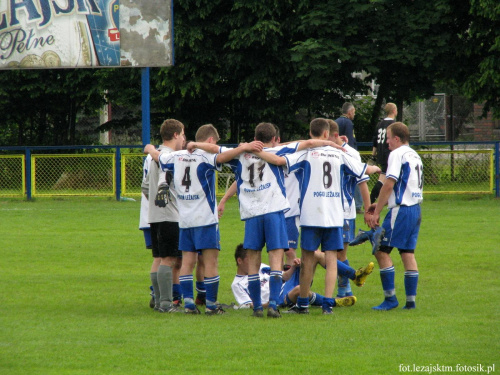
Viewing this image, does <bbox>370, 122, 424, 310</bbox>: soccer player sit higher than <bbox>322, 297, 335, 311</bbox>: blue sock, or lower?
higher

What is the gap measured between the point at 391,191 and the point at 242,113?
19.8m

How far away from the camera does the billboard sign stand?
2139cm

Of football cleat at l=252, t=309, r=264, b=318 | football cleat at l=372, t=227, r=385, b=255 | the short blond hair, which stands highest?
the short blond hair

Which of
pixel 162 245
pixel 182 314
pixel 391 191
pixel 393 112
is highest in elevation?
pixel 393 112

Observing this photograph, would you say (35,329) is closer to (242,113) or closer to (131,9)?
(131,9)

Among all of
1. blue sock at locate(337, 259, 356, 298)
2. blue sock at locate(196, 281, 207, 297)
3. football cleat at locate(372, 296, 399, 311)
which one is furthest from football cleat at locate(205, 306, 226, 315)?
football cleat at locate(372, 296, 399, 311)

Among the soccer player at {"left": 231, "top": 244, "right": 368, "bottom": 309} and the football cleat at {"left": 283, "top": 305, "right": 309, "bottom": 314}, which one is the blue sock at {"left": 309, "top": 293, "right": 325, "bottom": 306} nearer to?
the soccer player at {"left": 231, "top": 244, "right": 368, "bottom": 309}

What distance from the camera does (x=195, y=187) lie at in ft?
26.8

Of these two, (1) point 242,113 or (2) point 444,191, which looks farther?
(1) point 242,113

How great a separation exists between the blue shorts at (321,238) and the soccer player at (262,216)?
279 mm

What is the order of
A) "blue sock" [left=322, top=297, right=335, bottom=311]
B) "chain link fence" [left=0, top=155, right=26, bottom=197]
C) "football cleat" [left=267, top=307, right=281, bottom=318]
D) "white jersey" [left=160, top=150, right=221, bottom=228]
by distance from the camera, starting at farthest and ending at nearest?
1. "chain link fence" [left=0, top=155, right=26, bottom=197]
2. "white jersey" [left=160, top=150, right=221, bottom=228]
3. "blue sock" [left=322, top=297, right=335, bottom=311]
4. "football cleat" [left=267, top=307, right=281, bottom=318]

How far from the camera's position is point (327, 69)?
78.7ft

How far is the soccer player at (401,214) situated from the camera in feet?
27.3

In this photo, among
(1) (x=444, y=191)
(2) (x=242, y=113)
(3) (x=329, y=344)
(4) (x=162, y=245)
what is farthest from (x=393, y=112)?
(2) (x=242, y=113)
